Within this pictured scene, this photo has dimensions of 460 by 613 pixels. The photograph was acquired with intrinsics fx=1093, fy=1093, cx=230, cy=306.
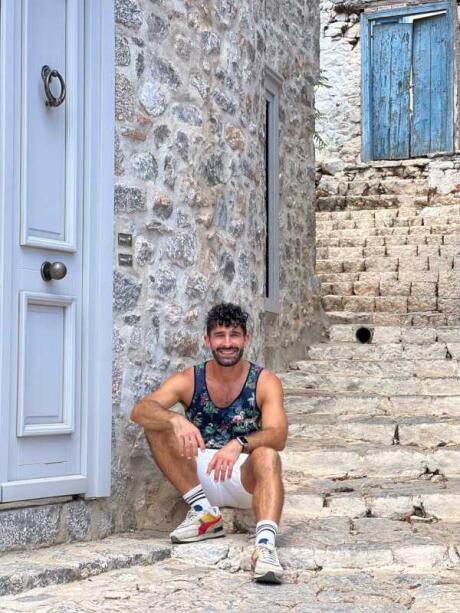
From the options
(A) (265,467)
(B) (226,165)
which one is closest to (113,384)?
(A) (265,467)

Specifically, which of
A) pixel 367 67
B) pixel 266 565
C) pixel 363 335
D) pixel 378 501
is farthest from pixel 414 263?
pixel 266 565

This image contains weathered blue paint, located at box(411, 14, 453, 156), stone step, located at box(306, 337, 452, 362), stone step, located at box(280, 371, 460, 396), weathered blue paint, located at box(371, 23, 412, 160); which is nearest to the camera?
stone step, located at box(280, 371, 460, 396)

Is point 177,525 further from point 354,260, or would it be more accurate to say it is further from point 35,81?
point 354,260

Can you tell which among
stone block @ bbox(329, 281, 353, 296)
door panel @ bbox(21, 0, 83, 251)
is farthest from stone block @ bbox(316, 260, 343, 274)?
door panel @ bbox(21, 0, 83, 251)

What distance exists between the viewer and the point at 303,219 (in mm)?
9234

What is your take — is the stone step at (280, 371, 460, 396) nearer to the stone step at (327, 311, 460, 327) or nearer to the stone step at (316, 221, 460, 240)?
the stone step at (327, 311, 460, 327)

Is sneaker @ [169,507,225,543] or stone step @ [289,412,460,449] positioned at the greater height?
stone step @ [289,412,460,449]

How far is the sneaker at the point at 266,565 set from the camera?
436 centimetres

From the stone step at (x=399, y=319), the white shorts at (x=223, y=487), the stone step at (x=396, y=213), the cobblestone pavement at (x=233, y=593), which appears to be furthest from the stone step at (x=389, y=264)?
the cobblestone pavement at (x=233, y=593)

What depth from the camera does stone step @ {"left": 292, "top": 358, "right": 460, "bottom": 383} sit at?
7926 millimetres

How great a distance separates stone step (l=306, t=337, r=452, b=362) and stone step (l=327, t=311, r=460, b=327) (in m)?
0.62

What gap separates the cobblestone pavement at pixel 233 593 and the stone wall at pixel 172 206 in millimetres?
519

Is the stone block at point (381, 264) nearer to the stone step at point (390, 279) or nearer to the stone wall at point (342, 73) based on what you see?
the stone step at point (390, 279)

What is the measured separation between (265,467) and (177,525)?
892 millimetres
